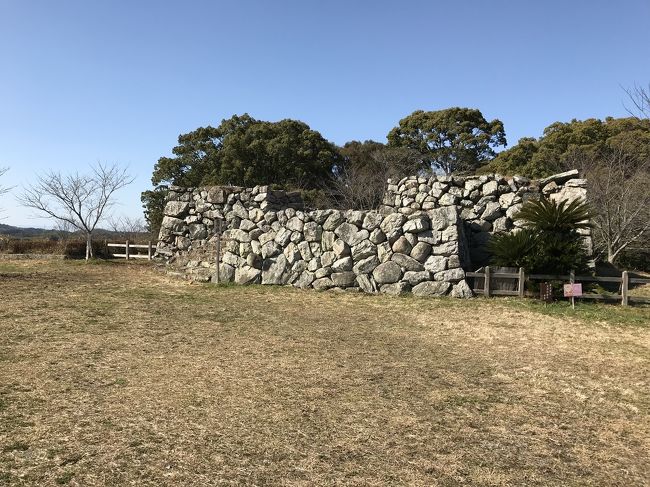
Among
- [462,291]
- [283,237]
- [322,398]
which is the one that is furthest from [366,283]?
[322,398]

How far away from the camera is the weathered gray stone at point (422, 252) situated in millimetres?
12180

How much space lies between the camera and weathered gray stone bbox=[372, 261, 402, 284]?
12.2m

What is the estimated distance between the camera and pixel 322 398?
4871 millimetres

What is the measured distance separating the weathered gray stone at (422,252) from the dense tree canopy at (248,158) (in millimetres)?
15683

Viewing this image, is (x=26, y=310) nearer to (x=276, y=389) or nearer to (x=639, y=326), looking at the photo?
(x=276, y=389)

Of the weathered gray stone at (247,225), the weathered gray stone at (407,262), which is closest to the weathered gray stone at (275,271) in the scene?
the weathered gray stone at (247,225)

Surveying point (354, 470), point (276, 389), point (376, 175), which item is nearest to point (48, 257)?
point (376, 175)

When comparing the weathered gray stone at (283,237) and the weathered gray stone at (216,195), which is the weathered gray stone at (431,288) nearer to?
the weathered gray stone at (283,237)

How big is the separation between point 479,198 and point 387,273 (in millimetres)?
3824

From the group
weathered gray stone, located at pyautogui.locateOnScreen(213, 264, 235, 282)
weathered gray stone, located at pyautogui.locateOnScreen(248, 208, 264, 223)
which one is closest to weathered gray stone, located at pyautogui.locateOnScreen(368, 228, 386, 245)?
weathered gray stone, located at pyautogui.locateOnScreen(248, 208, 264, 223)

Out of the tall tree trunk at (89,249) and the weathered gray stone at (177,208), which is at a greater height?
the weathered gray stone at (177,208)

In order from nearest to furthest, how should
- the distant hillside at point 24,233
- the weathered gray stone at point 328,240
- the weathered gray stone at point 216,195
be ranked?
the weathered gray stone at point 328,240, the weathered gray stone at point 216,195, the distant hillside at point 24,233

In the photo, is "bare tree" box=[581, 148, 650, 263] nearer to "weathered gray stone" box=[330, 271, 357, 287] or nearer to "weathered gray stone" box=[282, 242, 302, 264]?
"weathered gray stone" box=[330, 271, 357, 287]

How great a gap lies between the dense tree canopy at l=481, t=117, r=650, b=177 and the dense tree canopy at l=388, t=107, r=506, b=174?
2.70m
